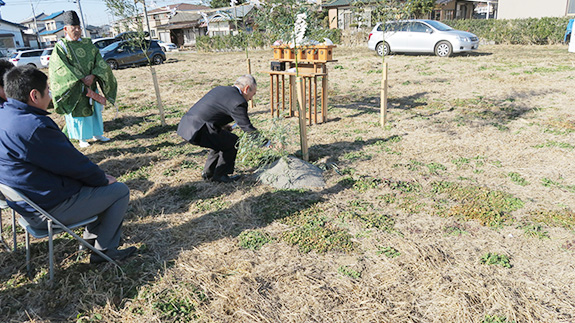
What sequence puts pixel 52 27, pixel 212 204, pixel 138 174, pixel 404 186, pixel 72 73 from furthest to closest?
pixel 52 27 < pixel 72 73 < pixel 138 174 < pixel 404 186 < pixel 212 204

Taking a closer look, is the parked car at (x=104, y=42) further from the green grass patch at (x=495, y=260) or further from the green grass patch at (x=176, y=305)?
the green grass patch at (x=495, y=260)

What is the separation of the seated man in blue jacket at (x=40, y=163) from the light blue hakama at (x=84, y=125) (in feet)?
11.0

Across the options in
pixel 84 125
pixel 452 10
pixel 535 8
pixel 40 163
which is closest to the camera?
pixel 40 163

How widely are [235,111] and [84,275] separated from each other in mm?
2092

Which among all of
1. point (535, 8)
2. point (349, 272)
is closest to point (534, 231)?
point (349, 272)

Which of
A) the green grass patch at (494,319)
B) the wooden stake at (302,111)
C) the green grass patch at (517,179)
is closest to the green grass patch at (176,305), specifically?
the green grass patch at (494,319)

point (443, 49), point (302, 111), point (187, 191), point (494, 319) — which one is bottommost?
point (494, 319)

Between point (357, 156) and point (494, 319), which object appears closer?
point (494, 319)

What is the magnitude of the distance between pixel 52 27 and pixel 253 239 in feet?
266

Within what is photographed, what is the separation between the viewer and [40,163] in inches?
97.0

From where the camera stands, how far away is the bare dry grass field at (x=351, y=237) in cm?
251

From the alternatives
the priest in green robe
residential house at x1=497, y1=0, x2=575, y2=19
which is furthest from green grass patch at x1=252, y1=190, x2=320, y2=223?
residential house at x1=497, y1=0, x2=575, y2=19

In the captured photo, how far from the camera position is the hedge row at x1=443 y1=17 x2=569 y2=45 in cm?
1669

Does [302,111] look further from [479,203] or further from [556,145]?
[556,145]
